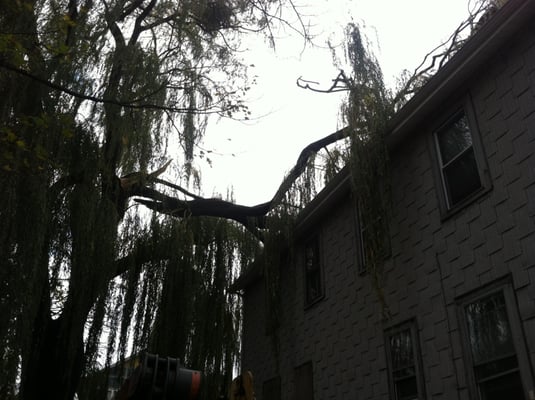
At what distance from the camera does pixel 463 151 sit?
6352 millimetres

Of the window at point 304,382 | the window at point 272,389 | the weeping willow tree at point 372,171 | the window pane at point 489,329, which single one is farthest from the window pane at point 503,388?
the window at point 272,389

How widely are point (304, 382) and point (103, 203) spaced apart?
4.67 m

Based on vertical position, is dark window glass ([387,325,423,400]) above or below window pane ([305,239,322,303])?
below

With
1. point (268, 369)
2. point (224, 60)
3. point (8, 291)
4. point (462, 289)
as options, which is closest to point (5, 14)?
point (8, 291)

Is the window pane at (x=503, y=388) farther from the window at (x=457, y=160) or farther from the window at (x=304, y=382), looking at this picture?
the window at (x=304, y=382)

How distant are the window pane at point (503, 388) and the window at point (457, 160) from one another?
2.03 meters

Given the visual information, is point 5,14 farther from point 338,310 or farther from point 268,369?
point 268,369

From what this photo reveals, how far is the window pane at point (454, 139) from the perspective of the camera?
6.43 m

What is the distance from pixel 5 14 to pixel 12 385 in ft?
14.5

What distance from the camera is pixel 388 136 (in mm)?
7512

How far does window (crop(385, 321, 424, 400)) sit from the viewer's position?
640 cm

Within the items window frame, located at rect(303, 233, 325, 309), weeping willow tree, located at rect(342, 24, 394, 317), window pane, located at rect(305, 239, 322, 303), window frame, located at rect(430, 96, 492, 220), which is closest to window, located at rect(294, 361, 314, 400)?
window frame, located at rect(303, 233, 325, 309)

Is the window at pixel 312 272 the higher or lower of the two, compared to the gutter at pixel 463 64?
lower

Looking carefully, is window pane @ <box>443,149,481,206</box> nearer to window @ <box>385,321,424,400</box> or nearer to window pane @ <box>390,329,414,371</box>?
window @ <box>385,321,424,400</box>
